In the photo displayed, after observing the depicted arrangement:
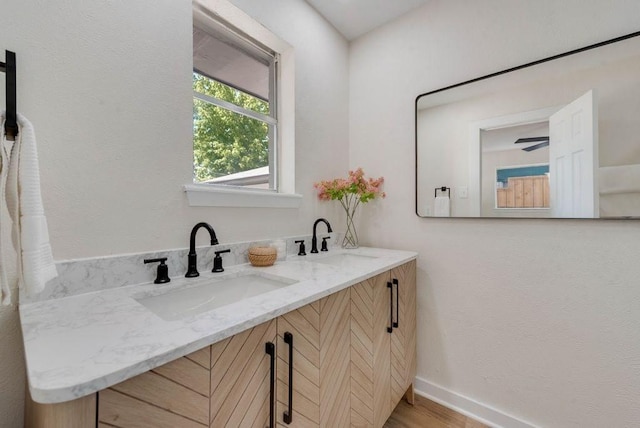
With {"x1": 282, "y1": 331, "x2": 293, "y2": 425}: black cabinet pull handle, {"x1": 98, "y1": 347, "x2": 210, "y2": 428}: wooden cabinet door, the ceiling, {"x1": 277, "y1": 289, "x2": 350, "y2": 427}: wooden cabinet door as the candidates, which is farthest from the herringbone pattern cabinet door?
the ceiling

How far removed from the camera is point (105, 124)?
97cm

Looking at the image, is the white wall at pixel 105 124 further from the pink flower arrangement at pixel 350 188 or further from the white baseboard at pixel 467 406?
the white baseboard at pixel 467 406

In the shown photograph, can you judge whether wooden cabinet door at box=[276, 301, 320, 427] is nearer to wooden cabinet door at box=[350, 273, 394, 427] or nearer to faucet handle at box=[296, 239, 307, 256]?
wooden cabinet door at box=[350, 273, 394, 427]

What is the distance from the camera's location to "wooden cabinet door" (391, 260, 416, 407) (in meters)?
1.46

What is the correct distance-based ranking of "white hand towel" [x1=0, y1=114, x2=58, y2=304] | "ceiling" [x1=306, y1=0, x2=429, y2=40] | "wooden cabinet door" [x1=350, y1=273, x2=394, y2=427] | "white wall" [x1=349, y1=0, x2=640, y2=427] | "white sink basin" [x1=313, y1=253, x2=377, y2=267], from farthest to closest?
1. "ceiling" [x1=306, y1=0, x2=429, y2=40]
2. "white sink basin" [x1=313, y1=253, x2=377, y2=267]
3. "white wall" [x1=349, y1=0, x2=640, y2=427]
4. "wooden cabinet door" [x1=350, y1=273, x2=394, y2=427]
5. "white hand towel" [x1=0, y1=114, x2=58, y2=304]

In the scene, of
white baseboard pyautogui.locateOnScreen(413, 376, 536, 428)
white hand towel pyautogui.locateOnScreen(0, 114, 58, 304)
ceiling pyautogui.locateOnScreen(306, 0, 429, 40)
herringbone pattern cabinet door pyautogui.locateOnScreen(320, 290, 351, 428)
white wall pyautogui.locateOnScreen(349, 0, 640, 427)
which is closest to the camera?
white hand towel pyautogui.locateOnScreen(0, 114, 58, 304)

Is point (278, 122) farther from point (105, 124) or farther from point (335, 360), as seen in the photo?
point (335, 360)

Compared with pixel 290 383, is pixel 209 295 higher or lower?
higher

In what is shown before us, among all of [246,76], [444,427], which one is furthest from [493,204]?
[246,76]

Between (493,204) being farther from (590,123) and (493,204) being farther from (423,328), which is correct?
(423,328)

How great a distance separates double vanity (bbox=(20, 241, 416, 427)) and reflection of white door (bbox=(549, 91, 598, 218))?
905 millimetres

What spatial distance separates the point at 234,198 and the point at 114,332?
0.82 meters

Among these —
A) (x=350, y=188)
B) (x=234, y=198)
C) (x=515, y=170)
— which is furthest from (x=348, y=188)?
(x=515, y=170)

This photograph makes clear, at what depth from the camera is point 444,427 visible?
150cm
